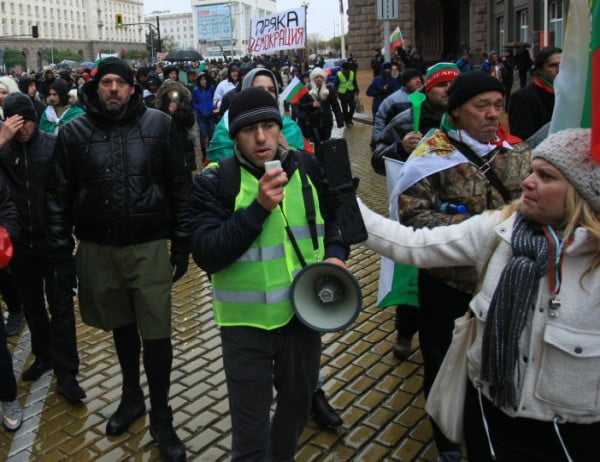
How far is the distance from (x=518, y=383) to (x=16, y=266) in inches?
134

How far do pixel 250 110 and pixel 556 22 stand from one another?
1792 centimetres

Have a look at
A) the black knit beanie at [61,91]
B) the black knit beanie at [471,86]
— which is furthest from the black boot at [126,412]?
the black knit beanie at [61,91]

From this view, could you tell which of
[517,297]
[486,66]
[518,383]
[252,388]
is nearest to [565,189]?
[517,297]

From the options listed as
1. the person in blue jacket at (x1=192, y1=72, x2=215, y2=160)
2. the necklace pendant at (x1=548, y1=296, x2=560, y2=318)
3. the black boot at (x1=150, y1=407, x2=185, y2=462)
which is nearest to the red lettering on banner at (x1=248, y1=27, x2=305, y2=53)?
the person in blue jacket at (x1=192, y1=72, x2=215, y2=160)

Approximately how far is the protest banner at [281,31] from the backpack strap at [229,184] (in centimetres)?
1013

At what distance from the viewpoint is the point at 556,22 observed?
720 inches

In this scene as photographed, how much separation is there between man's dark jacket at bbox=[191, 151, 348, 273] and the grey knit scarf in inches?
30.9

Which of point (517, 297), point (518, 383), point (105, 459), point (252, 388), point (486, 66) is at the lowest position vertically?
point (105, 459)

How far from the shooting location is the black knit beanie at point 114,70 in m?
3.47

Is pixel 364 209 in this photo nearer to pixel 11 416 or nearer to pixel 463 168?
pixel 463 168

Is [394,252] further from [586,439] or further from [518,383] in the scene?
[586,439]

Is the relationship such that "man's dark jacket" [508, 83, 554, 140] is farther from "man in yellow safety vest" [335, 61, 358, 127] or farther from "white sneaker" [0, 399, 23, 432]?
"man in yellow safety vest" [335, 61, 358, 127]

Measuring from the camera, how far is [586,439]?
6.98 feet

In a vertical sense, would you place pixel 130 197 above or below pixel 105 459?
above
